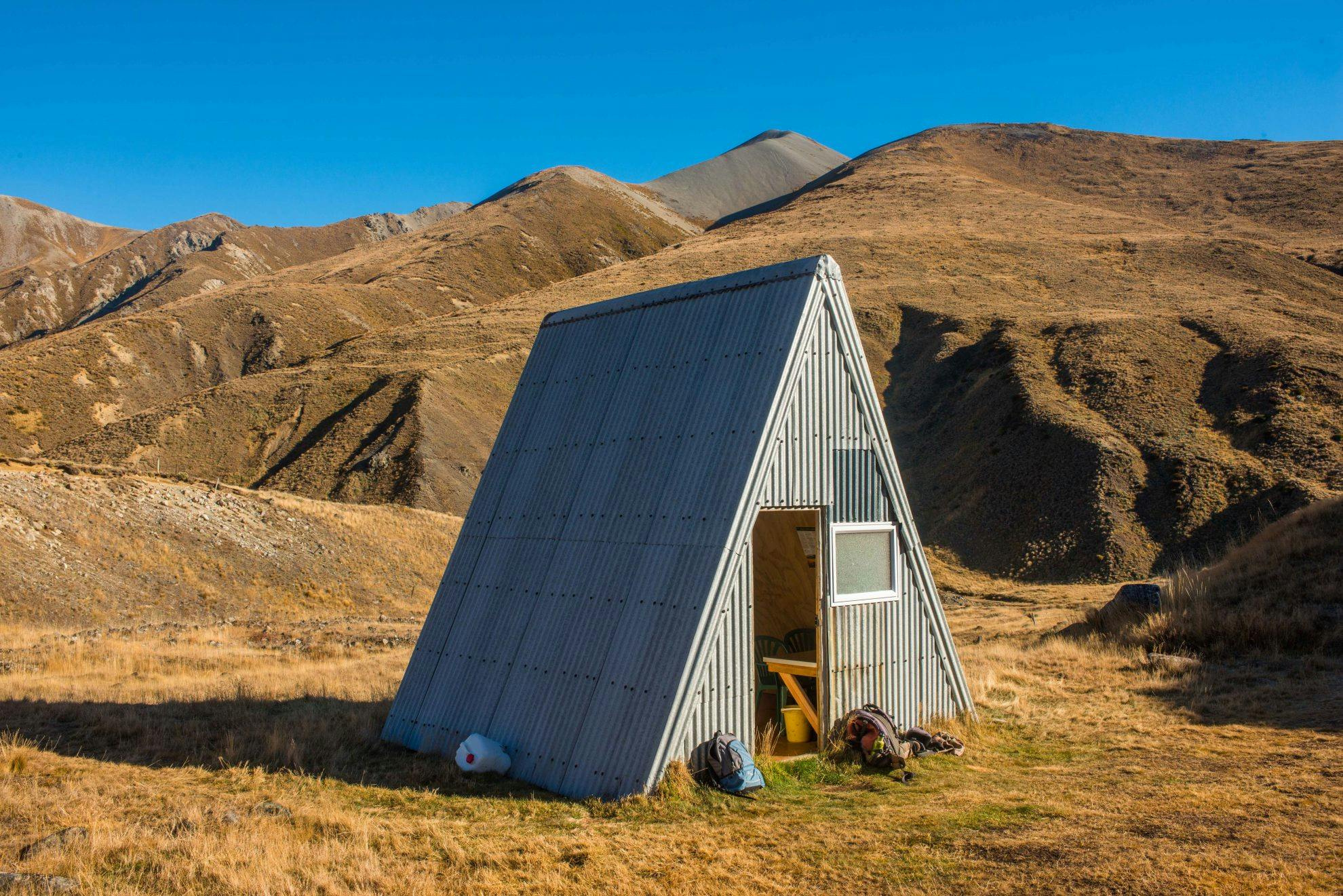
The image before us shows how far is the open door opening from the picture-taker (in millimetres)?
11188

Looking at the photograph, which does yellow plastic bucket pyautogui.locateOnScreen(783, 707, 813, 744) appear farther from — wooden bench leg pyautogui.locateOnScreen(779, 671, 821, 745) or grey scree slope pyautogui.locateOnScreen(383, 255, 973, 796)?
grey scree slope pyautogui.locateOnScreen(383, 255, 973, 796)

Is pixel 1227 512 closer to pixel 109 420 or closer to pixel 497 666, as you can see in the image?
pixel 497 666

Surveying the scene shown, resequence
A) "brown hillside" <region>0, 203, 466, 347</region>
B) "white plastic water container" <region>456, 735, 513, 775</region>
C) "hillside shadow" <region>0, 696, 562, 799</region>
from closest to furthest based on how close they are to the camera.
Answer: "white plastic water container" <region>456, 735, 513, 775</region>, "hillside shadow" <region>0, 696, 562, 799</region>, "brown hillside" <region>0, 203, 466, 347</region>

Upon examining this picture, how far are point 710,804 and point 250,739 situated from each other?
20.4ft

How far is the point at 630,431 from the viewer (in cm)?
1080

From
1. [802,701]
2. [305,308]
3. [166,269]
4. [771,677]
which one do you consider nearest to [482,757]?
[802,701]

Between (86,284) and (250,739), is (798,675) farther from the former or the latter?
(86,284)

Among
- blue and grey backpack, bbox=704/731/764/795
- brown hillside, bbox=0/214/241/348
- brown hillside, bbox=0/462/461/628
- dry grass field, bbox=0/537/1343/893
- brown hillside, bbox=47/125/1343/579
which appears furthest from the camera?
brown hillside, bbox=0/214/241/348

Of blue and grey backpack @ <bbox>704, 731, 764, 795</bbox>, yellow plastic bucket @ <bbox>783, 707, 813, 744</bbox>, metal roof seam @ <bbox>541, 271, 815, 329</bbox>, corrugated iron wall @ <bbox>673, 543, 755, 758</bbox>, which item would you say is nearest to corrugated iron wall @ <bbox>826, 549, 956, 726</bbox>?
yellow plastic bucket @ <bbox>783, 707, 813, 744</bbox>

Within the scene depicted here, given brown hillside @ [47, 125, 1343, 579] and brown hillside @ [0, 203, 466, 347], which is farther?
brown hillside @ [0, 203, 466, 347]

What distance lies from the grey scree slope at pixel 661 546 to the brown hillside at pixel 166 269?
116 meters

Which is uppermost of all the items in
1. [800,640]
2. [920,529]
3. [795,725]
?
[920,529]

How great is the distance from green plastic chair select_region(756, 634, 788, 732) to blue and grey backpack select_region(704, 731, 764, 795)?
1891mm

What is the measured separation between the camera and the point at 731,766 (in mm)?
8719
